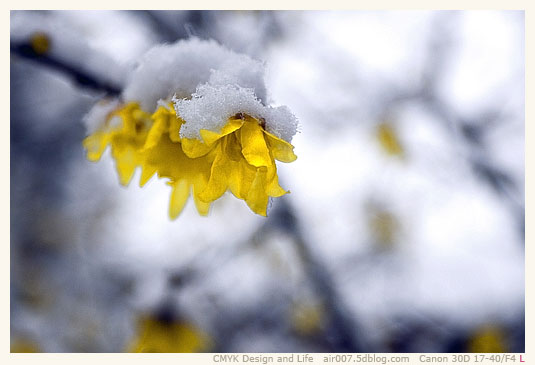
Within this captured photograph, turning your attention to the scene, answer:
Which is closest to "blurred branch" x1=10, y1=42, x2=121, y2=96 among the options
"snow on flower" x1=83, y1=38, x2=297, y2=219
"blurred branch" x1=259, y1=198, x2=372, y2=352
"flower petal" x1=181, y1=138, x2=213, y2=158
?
"snow on flower" x1=83, y1=38, x2=297, y2=219

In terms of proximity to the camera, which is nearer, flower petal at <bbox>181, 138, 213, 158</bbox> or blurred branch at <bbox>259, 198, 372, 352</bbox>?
flower petal at <bbox>181, 138, 213, 158</bbox>

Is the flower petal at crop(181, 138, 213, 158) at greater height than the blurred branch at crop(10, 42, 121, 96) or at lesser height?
lesser

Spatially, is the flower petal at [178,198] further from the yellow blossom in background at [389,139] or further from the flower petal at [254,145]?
the yellow blossom in background at [389,139]

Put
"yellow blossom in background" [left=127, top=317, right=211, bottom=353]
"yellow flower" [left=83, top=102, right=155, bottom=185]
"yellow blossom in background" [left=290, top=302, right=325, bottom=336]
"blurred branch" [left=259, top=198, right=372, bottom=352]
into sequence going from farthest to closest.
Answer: "yellow blossom in background" [left=290, top=302, right=325, bottom=336]
"yellow blossom in background" [left=127, top=317, right=211, bottom=353]
"blurred branch" [left=259, top=198, right=372, bottom=352]
"yellow flower" [left=83, top=102, right=155, bottom=185]

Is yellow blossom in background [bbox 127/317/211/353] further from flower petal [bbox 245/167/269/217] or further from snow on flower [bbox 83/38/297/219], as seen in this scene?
flower petal [bbox 245/167/269/217]

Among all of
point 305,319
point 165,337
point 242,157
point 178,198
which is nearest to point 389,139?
point 305,319

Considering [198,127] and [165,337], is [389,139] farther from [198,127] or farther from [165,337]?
[198,127]
